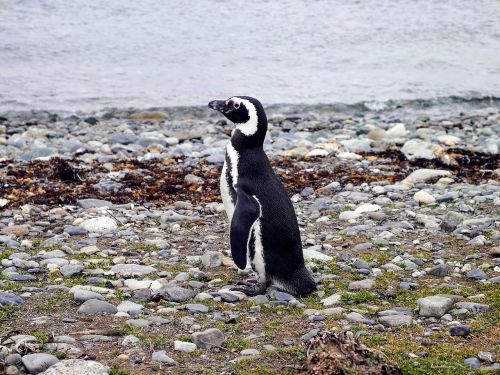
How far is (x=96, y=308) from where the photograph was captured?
4277 mm

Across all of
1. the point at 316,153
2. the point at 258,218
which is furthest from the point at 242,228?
the point at 316,153

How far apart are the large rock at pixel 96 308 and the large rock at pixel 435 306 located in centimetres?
167

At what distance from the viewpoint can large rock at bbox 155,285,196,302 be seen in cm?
460

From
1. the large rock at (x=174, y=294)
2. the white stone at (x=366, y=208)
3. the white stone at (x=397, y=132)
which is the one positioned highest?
the large rock at (x=174, y=294)

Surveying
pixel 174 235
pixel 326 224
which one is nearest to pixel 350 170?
pixel 326 224

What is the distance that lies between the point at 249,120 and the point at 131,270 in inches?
48.9

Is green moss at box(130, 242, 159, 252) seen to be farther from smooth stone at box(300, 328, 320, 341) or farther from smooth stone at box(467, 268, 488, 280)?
smooth stone at box(467, 268, 488, 280)

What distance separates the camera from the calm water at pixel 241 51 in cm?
1527

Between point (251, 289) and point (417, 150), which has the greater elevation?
point (251, 289)

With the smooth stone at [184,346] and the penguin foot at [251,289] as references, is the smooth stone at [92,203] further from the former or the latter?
the smooth stone at [184,346]

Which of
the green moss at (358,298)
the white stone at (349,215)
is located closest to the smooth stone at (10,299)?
the green moss at (358,298)

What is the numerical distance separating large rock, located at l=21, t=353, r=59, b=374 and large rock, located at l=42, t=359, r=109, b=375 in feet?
0.32

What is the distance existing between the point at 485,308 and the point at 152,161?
5.48 meters

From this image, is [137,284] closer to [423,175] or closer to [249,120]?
[249,120]
